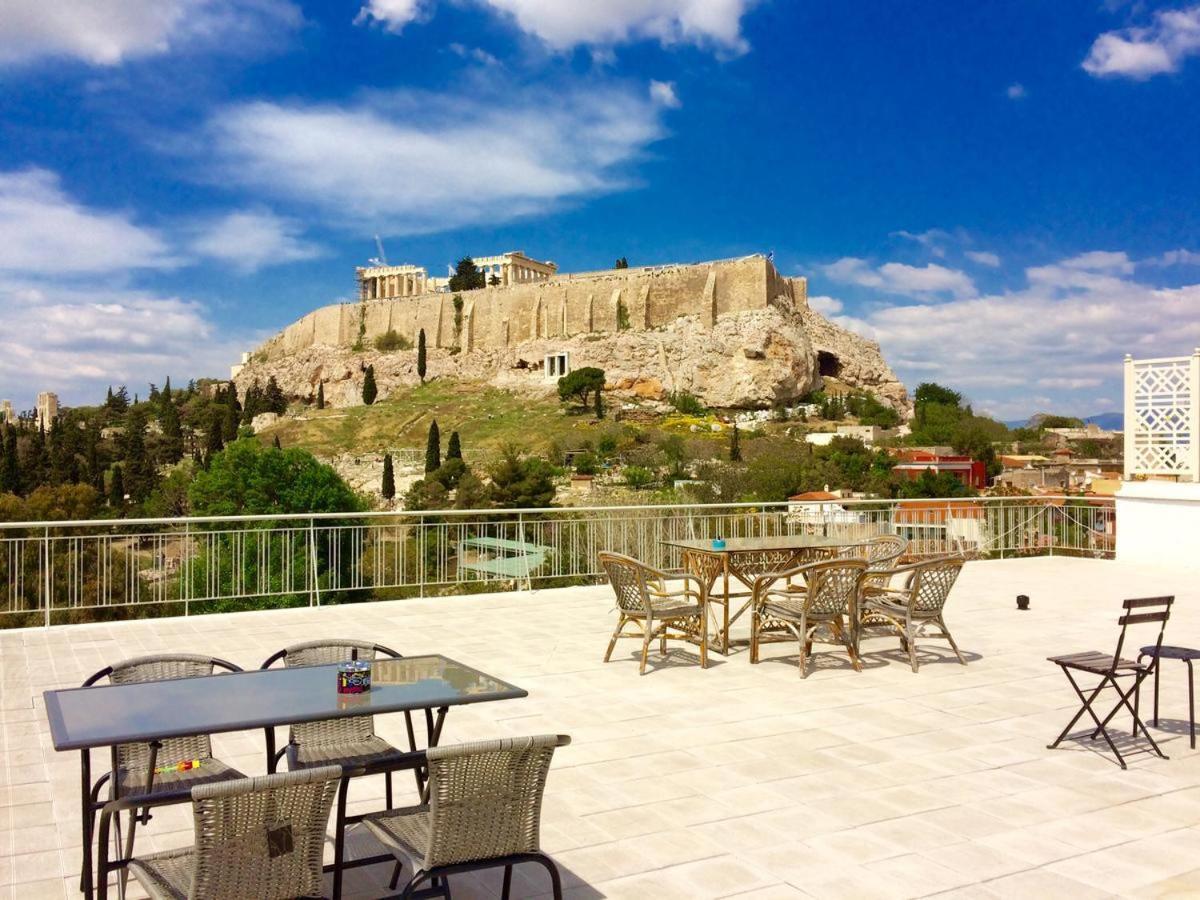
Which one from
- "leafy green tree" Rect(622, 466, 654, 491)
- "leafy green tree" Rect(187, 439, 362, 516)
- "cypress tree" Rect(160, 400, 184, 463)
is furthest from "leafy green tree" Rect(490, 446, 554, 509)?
"cypress tree" Rect(160, 400, 184, 463)

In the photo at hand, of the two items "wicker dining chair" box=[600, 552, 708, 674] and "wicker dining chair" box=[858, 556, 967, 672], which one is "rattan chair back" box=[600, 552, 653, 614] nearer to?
"wicker dining chair" box=[600, 552, 708, 674]

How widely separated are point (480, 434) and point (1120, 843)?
53.4m

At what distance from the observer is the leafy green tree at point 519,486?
35625mm

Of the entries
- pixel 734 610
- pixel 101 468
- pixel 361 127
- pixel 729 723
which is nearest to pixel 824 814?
pixel 729 723

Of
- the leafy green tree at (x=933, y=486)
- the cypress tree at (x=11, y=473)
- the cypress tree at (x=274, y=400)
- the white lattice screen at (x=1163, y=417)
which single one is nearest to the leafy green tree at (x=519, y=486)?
the leafy green tree at (x=933, y=486)

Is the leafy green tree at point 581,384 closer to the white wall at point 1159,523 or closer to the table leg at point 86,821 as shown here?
the white wall at point 1159,523

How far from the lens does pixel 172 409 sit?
6944cm

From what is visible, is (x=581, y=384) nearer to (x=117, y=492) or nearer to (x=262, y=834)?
(x=117, y=492)

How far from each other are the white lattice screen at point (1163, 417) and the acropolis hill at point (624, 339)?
50.2 metres

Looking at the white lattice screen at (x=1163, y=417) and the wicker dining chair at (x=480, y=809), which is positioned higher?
the white lattice screen at (x=1163, y=417)

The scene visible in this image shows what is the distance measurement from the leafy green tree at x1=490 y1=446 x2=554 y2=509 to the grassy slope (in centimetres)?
1302

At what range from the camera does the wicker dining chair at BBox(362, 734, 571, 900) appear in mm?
2381

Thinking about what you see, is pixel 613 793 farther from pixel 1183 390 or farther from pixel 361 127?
pixel 361 127

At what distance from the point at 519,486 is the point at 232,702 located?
33128 millimetres
